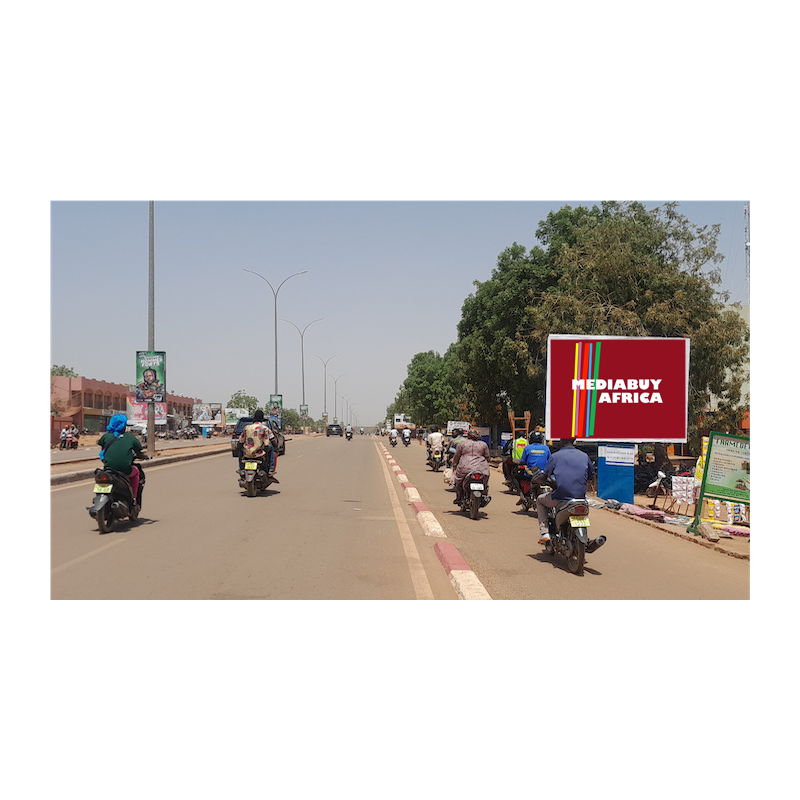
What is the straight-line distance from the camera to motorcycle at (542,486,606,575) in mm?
7609

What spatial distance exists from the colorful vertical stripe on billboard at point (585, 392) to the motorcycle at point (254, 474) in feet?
20.7

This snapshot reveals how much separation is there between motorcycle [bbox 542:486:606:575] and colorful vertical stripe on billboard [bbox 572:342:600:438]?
18.9 feet

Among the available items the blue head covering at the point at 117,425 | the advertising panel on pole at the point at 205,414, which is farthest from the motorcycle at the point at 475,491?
the advertising panel on pole at the point at 205,414

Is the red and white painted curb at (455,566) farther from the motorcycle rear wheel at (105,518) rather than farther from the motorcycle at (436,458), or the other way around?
the motorcycle at (436,458)

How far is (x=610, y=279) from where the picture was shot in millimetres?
19203

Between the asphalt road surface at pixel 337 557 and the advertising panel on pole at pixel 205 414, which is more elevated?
the asphalt road surface at pixel 337 557

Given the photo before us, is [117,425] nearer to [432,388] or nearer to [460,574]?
[460,574]

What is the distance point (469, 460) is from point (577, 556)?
448cm

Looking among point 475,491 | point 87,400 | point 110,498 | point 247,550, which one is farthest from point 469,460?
point 87,400

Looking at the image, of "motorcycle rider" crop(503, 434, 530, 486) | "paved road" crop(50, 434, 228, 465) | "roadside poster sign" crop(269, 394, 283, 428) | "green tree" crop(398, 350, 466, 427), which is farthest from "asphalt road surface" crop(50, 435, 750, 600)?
"roadside poster sign" crop(269, 394, 283, 428)

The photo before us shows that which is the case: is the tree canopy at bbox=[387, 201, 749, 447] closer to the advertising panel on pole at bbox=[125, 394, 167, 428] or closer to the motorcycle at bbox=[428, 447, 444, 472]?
the motorcycle at bbox=[428, 447, 444, 472]

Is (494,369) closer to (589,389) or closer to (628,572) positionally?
(589,389)

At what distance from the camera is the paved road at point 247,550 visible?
6.70m

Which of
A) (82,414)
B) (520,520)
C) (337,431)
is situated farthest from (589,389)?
(337,431)
